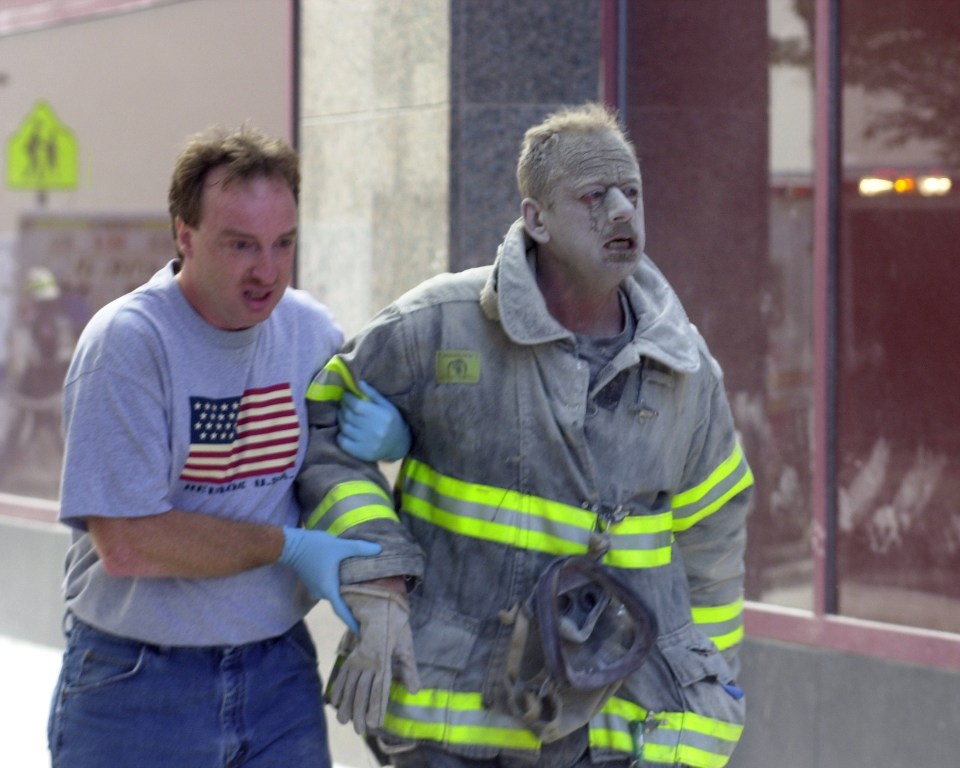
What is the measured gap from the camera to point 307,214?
19.3ft

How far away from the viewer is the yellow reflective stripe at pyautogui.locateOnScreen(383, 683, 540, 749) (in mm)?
2820

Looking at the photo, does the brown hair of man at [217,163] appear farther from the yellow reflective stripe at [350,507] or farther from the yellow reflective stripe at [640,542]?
the yellow reflective stripe at [640,542]

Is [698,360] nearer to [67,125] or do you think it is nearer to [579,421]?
[579,421]

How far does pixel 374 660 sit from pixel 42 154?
5714 millimetres

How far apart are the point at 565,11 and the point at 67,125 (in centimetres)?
321

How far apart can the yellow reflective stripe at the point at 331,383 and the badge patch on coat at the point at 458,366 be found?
8.3 inches

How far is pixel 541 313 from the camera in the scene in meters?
2.85

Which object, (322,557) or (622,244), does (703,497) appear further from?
(322,557)

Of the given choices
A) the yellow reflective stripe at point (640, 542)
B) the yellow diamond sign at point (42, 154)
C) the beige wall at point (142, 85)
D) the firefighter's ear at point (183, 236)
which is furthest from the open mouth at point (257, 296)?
the yellow diamond sign at point (42, 154)

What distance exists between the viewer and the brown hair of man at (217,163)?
2.89 meters

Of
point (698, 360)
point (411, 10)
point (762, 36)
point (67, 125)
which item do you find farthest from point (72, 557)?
point (67, 125)

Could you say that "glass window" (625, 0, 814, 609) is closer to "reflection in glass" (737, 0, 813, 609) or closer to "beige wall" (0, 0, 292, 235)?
"reflection in glass" (737, 0, 813, 609)

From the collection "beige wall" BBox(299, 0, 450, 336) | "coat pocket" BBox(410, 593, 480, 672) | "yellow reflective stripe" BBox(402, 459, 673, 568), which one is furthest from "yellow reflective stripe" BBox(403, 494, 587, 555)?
"beige wall" BBox(299, 0, 450, 336)

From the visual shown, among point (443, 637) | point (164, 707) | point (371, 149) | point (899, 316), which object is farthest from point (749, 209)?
point (164, 707)
